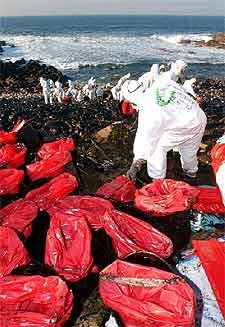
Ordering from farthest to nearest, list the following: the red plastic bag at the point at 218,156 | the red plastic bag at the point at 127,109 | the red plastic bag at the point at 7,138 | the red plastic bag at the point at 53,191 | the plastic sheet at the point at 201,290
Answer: the red plastic bag at the point at 127,109 → the red plastic bag at the point at 7,138 → the red plastic bag at the point at 53,191 → the red plastic bag at the point at 218,156 → the plastic sheet at the point at 201,290

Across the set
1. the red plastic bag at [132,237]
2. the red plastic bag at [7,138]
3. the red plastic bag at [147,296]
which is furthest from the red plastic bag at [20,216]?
the red plastic bag at [7,138]

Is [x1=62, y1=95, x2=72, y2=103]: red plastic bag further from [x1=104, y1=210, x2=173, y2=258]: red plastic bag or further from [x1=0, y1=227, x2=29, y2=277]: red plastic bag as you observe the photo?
[x1=0, y1=227, x2=29, y2=277]: red plastic bag

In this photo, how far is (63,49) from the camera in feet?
98.3

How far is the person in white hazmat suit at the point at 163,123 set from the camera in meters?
3.97

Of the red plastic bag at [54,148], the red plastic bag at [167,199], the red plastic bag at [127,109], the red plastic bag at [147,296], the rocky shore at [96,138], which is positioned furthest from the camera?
the red plastic bag at [127,109]

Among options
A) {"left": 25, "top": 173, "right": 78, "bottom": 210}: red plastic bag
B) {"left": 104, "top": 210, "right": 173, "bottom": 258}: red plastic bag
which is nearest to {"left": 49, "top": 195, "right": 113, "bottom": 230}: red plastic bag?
{"left": 104, "top": 210, "right": 173, "bottom": 258}: red plastic bag

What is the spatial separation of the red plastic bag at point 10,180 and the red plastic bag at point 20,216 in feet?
2.03

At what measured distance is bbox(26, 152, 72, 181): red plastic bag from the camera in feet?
14.8

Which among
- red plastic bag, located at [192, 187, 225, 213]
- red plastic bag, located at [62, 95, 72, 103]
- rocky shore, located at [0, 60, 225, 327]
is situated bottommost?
red plastic bag, located at [62, 95, 72, 103]

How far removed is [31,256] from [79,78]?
16534 mm

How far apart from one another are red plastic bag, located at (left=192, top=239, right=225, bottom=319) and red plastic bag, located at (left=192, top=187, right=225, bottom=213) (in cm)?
63

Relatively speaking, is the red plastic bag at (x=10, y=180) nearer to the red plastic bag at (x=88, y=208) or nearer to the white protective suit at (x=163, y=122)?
the red plastic bag at (x=88, y=208)

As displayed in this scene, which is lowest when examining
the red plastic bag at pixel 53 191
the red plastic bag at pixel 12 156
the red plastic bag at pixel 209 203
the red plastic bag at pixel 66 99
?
the red plastic bag at pixel 66 99

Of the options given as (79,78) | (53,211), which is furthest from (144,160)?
(79,78)
